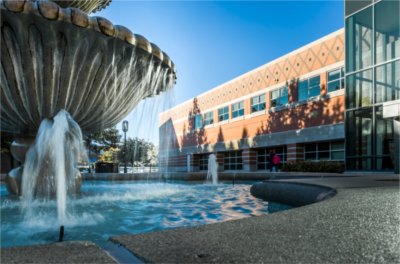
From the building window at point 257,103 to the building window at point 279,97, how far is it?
122cm

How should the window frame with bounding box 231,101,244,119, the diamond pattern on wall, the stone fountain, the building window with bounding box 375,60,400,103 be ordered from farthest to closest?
the window frame with bounding box 231,101,244,119 < the diamond pattern on wall < the building window with bounding box 375,60,400,103 < the stone fountain

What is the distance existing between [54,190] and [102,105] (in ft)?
6.30

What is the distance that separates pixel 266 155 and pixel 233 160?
17.0 ft

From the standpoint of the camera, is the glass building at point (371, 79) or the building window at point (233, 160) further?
the building window at point (233, 160)

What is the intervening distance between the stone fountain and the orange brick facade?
59.9 ft

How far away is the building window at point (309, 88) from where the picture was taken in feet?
77.8

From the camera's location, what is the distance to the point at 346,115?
63.4ft

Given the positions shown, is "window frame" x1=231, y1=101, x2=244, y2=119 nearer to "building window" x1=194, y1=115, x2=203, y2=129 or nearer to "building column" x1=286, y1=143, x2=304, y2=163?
"building window" x1=194, y1=115, x2=203, y2=129

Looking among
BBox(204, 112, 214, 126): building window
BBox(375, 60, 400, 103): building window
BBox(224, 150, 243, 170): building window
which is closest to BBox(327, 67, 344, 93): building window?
BBox(375, 60, 400, 103): building window

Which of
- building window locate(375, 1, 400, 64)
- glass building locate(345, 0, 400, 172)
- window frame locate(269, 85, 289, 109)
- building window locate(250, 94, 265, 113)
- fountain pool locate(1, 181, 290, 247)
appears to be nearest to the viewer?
fountain pool locate(1, 181, 290, 247)

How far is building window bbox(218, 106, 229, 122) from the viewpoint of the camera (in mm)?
34375

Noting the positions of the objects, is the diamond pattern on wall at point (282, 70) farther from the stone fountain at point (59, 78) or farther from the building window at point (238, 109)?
the stone fountain at point (59, 78)

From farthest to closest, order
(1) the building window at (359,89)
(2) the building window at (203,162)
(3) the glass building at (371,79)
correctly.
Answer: (2) the building window at (203,162)
(1) the building window at (359,89)
(3) the glass building at (371,79)

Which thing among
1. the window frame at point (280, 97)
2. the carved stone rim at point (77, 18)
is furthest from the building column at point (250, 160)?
the carved stone rim at point (77, 18)
